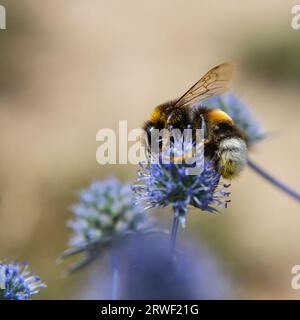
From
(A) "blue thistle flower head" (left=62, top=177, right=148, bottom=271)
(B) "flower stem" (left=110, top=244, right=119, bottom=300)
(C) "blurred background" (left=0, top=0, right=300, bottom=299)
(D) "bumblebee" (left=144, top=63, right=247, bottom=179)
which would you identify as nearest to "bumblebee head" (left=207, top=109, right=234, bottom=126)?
(D) "bumblebee" (left=144, top=63, right=247, bottom=179)

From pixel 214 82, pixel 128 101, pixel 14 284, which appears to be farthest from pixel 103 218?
pixel 128 101

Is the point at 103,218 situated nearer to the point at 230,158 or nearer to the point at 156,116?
the point at 156,116

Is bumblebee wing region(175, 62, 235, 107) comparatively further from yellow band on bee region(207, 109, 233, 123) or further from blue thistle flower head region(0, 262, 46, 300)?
blue thistle flower head region(0, 262, 46, 300)

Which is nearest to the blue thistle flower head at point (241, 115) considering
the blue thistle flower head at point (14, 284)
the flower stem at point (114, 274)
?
the flower stem at point (114, 274)

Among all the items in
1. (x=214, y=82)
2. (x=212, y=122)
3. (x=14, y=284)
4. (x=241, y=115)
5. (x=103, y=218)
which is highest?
(x=241, y=115)
